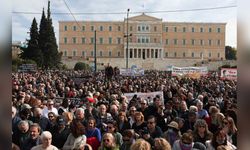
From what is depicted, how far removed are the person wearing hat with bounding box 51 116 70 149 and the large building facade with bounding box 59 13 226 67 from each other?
76.8 metres

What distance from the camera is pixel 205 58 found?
269 feet

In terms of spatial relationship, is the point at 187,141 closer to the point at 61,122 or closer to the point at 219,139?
the point at 219,139

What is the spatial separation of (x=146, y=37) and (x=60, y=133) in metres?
78.2

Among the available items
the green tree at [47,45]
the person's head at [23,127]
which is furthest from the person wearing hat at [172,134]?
the green tree at [47,45]

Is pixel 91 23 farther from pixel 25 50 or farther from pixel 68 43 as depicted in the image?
pixel 25 50

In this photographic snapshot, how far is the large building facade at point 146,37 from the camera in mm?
81500

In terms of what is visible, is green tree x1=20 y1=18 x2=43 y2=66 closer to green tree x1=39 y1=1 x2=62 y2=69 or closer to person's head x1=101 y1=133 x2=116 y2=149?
green tree x1=39 y1=1 x2=62 y2=69

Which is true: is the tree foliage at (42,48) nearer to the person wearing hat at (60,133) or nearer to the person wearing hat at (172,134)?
the person wearing hat at (60,133)

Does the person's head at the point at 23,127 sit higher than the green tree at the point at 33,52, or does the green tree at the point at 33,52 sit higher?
the green tree at the point at 33,52

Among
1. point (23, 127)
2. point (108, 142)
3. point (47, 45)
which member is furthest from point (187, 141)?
point (47, 45)

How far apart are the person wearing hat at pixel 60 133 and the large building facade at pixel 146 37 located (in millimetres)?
76844

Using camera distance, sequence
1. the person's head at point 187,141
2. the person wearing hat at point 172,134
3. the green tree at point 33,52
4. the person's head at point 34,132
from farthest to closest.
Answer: the green tree at point 33,52 < the person wearing hat at point 172,134 < the person's head at point 34,132 < the person's head at point 187,141
